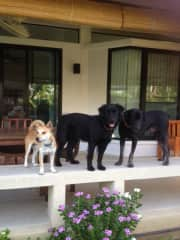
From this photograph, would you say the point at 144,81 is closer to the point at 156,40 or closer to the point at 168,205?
the point at 156,40

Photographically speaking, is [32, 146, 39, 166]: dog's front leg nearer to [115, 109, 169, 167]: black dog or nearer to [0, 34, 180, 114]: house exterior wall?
[115, 109, 169, 167]: black dog

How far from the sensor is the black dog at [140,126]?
10.2ft

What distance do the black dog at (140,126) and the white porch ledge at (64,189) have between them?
179mm

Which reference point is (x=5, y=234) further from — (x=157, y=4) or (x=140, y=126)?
(x=157, y=4)

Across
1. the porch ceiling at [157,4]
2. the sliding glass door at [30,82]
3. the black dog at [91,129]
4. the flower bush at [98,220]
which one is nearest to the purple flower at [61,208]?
the flower bush at [98,220]

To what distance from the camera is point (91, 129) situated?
2936 millimetres

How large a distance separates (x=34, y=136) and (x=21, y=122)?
248 centimetres

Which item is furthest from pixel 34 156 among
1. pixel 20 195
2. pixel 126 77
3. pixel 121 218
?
pixel 126 77

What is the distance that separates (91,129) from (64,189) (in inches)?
25.3

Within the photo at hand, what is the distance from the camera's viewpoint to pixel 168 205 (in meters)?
3.59

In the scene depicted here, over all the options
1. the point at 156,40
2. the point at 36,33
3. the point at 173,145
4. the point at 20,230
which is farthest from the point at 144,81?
the point at 20,230

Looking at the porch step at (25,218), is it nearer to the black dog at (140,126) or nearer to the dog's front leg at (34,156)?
the dog's front leg at (34,156)

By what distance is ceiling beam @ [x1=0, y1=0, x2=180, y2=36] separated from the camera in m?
2.73

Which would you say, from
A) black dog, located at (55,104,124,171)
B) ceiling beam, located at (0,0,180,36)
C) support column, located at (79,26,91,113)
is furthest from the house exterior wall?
black dog, located at (55,104,124,171)
